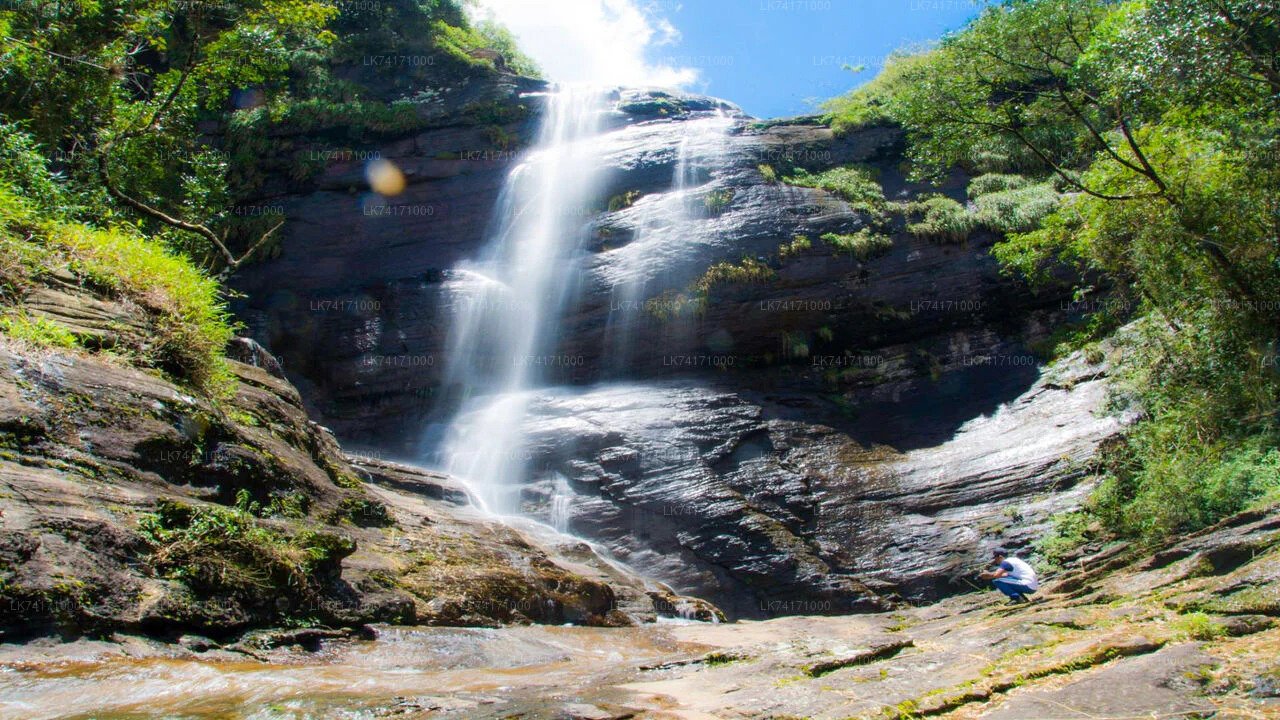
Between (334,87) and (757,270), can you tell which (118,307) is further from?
(334,87)

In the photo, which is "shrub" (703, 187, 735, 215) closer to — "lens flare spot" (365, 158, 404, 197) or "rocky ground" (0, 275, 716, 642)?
"lens flare spot" (365, 158, 404, 197)

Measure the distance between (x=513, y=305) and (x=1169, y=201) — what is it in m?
14.3

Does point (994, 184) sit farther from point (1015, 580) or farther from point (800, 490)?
point (1015, 580)

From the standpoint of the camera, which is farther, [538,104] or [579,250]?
[538,104]

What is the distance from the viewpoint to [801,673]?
4.93m

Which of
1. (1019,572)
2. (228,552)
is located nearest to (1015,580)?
(1019,572)

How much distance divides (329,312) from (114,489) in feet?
48.8

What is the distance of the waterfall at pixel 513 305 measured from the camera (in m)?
Result: 16.2

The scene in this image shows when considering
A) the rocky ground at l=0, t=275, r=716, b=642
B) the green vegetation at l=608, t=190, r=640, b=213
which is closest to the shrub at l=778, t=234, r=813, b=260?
the green vegetation at l=608, t=190, r=640, b=213

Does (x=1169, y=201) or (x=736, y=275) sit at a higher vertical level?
(x=736, y=275)

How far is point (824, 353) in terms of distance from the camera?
62.2 feet

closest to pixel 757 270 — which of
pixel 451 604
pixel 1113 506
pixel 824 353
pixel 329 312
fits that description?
pixel 824 353

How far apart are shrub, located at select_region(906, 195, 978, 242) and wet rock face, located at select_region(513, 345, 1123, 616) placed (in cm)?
436

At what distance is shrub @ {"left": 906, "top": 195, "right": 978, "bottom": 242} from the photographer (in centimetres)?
1911
